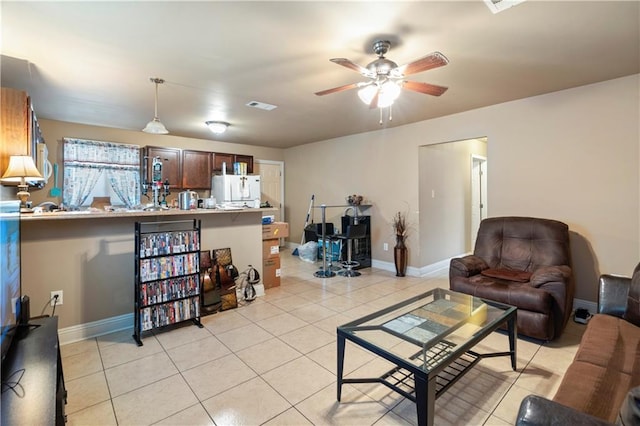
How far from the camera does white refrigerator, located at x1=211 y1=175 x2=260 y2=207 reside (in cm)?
565

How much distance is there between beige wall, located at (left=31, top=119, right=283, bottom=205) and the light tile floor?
337cm

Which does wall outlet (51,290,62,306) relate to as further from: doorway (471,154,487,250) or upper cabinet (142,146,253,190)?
doorway (471,154,487,250)

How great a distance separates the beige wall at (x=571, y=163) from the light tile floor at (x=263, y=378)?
1.02m

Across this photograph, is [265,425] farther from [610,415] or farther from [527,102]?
[527,102]

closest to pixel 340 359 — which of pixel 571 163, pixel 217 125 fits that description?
pixel 571 163

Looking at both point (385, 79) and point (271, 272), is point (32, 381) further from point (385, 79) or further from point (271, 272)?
point (271, 272)

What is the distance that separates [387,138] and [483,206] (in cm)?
299

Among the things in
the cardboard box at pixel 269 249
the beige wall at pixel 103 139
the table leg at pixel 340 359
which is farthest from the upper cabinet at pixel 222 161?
the table leg at pixel 340 359

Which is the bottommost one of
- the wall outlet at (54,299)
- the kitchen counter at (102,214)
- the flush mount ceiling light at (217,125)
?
the wall outlet at (54,299)

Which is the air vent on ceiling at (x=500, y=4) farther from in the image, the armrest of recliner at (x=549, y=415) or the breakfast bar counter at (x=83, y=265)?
the breakfast bar counter at (x=83, y=265)

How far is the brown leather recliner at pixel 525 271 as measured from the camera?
250 centimetres

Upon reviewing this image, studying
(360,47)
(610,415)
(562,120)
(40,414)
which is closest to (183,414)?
(40,414)

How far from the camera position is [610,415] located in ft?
3.92

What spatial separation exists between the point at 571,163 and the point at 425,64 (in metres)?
2.48
